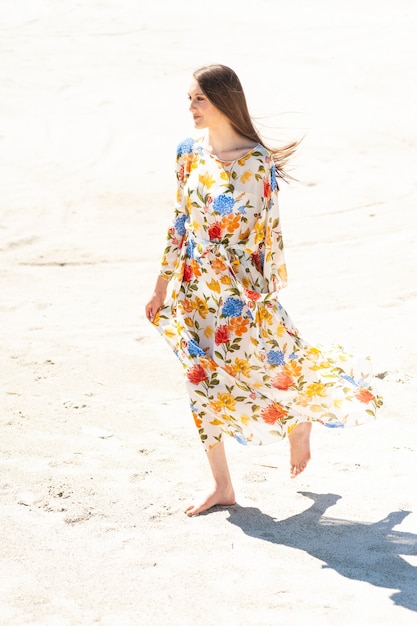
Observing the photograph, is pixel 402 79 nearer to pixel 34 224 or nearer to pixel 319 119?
pixel 319 119

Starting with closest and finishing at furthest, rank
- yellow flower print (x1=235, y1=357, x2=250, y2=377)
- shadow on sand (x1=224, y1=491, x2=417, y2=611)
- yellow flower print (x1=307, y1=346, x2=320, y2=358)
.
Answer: shadow on sand (x1=224, y1=491, x2=417, y2=611), yellow flower print (x1=235, y1=357, x2=250, y2=377), yellow flower print (x1=307, y1=346, x2=320, y2=358)

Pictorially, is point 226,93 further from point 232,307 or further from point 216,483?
point 216,483

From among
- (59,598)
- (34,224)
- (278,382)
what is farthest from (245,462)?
(34,224)

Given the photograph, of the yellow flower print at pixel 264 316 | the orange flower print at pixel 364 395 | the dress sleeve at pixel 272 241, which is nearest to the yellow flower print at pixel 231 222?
Result: the dress sleeve at pixel 272 241

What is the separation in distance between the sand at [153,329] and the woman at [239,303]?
43 cm

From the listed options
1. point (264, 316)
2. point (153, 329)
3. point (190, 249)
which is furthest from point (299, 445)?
point (153, 329)

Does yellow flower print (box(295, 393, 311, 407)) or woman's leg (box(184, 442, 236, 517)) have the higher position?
yellow flower print (box(295, 393, 311, 407))

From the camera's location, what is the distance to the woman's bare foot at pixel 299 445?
4.14m

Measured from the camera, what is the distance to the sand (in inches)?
143

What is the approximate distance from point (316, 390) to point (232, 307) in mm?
471

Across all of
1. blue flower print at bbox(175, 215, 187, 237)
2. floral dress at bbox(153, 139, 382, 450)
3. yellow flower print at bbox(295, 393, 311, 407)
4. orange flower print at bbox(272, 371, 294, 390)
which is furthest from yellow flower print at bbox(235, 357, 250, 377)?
blue flower print at bbox(175, 215, 187, 237)

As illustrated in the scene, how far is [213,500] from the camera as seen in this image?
4195mm

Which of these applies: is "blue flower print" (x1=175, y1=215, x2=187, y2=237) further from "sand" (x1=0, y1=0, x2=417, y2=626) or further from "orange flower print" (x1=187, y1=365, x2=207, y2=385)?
"sand" (x1=0, y1=0, x2=417, y2=626)

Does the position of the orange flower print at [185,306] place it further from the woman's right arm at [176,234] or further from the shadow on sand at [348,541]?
the shadow on sand at [348,541]
